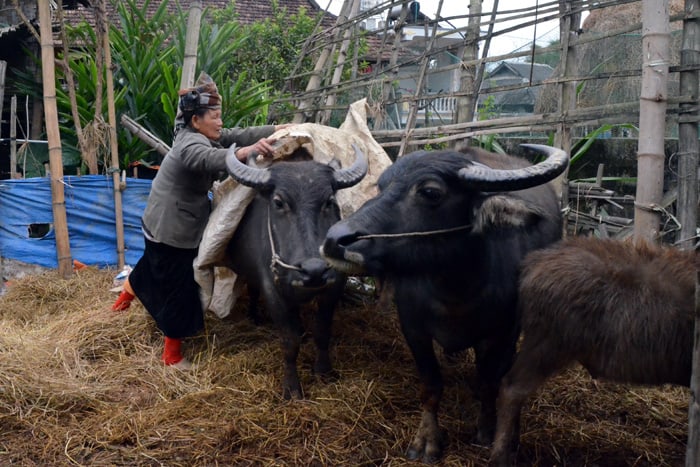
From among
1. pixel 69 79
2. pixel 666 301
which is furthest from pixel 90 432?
pixel 69 79

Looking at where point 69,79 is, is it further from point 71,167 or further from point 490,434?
point 490,434

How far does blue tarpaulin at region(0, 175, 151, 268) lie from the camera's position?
260 inches

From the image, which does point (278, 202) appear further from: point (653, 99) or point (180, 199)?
point (653, 99)

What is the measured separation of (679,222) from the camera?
395 cm

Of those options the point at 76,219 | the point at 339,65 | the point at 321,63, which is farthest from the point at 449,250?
the point at 321,63

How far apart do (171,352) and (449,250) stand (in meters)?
2.38

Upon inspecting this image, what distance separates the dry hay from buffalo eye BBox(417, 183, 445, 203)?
1.29m

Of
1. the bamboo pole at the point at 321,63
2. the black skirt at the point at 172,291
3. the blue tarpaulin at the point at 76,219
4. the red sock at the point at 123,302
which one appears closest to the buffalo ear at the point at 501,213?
the black skirt at the point at 172,291

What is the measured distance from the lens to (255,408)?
3625 mm

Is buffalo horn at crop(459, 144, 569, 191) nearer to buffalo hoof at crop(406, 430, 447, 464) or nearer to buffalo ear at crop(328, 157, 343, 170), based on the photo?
buffalo hoof at crop(406, 430, 447, 464)

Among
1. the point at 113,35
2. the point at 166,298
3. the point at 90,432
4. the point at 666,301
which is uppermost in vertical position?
the point at 113,35

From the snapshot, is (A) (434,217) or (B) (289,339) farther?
(B) (289,339)

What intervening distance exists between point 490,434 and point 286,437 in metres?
1.06

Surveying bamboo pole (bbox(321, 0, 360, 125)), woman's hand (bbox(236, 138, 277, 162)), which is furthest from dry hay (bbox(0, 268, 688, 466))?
bamboo pole (bbox(321, 0, 360, 125))
